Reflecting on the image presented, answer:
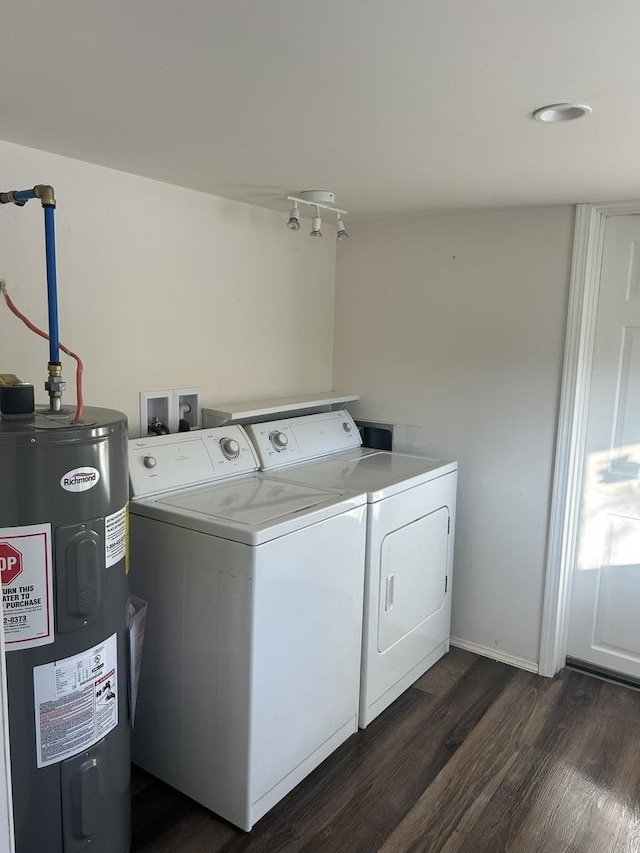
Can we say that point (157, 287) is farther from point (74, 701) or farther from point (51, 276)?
point (74, 701)

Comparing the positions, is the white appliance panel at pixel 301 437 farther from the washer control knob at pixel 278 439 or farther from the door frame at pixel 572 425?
the door frame at pixel 572 425

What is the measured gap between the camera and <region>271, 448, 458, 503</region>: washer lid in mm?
2242

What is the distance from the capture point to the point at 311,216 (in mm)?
2760

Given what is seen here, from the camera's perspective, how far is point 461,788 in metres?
2.01

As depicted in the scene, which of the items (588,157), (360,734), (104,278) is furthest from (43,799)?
(588,157)

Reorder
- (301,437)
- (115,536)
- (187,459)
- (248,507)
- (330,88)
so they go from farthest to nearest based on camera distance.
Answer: (301,437), (187,459), (248,507), (115,536), (330,88)

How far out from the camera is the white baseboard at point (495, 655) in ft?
8.89

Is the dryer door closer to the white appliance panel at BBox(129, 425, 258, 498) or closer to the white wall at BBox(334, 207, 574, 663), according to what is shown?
the white wall at BBox(334, 207, 574, 663)

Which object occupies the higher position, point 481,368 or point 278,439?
point 481,368

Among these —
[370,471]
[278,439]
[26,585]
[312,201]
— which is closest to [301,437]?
[278,439]

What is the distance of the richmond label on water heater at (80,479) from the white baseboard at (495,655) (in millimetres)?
2043

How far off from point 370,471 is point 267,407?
483 mm

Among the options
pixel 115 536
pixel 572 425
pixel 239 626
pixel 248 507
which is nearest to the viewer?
pixel 115 536

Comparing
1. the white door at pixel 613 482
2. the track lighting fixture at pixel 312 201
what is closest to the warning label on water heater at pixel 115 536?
the track lighting fixture at pixel 312 201
